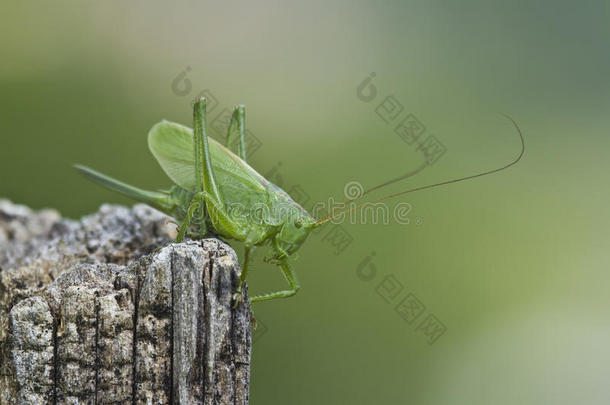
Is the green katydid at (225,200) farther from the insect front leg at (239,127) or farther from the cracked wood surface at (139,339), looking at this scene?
the cracked wood surface at (139,339)

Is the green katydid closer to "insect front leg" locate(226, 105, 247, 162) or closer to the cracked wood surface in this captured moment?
"insect front leg" locate(226, 105, 247, 162)

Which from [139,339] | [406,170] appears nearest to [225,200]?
[139,339]

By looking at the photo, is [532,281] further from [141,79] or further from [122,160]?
[141,79]

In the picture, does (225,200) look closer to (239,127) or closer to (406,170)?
(239,127)

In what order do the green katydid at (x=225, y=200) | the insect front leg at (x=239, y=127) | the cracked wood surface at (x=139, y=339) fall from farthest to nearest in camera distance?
1. the insect front leg at (x=239, y=127)
2. the green katydid at (x=225, y=200)
3. the cracked wood surface at (x=139, y=339)

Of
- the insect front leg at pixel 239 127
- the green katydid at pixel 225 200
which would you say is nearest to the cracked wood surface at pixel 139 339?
the green katydid at pixel 225 200

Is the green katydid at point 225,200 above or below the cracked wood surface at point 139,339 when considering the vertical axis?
above
